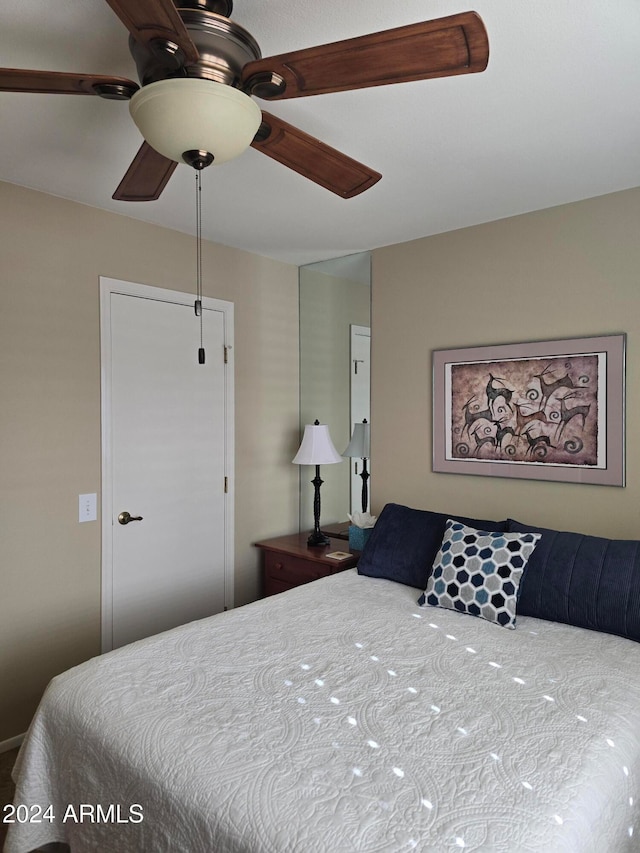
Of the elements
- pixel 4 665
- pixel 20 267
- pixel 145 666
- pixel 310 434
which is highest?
pixel 20 267

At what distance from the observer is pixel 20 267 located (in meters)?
2.59

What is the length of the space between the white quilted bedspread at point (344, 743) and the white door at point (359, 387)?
4.83 feet

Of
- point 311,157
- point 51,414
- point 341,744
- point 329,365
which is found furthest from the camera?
point 329,365

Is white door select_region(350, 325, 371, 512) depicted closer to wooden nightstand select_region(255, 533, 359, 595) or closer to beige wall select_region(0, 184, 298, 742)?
wooden nightstand select_region(255, 533, 359, 595)

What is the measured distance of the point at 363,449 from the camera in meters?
3.56

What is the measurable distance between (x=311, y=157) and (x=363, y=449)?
2.09m

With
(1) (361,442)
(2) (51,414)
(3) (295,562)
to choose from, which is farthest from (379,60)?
(3) (295,562)

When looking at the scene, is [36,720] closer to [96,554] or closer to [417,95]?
[96,554]

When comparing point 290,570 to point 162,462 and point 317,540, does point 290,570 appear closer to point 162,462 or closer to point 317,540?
point 317,540

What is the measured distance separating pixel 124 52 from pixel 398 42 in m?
0.85

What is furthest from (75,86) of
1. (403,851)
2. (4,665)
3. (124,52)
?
(4,665)

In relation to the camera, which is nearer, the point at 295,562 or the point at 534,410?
the point at 534,410

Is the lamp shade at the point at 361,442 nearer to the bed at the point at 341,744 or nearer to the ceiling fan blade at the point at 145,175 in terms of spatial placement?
the bed at the point at 341,744

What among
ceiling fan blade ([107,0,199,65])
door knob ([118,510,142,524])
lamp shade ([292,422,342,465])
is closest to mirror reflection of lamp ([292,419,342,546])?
lamp shade ([292,422,342,465])
